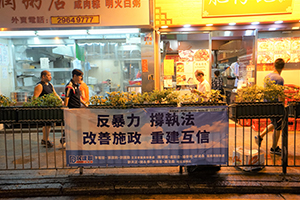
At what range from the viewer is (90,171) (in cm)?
493

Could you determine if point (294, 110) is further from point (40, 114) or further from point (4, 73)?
point (4, 73)

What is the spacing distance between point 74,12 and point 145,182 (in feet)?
17.1

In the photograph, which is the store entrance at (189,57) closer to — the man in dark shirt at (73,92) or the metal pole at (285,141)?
the man in dark shirt at (73,92)

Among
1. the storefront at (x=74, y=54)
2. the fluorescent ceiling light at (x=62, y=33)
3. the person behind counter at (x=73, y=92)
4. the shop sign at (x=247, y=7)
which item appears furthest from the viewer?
the fluorescent ceiling light at (x=62, y=33)

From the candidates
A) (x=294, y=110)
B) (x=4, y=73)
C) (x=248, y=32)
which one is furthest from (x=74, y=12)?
(x=294, y=110)

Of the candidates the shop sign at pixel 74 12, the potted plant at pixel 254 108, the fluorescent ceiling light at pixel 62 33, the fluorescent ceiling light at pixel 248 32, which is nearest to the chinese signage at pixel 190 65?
the fluorescent ceiling light at pixel 248 32

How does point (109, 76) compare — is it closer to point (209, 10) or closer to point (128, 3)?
point (128, 3)

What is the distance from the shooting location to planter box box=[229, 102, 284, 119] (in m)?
4.38

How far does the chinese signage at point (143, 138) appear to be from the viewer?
4.34m

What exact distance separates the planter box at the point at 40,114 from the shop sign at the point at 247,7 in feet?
17.0

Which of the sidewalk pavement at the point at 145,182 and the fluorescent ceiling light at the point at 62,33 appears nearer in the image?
the sidewalk pavement at the point at 145,182

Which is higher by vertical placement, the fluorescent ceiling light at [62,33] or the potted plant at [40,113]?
the fluorescent ceiling light at [62,33]

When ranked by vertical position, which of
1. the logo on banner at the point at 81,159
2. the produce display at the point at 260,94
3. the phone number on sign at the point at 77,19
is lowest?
the logo on banner at the point at 81,159

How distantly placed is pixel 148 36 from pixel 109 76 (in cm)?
214
